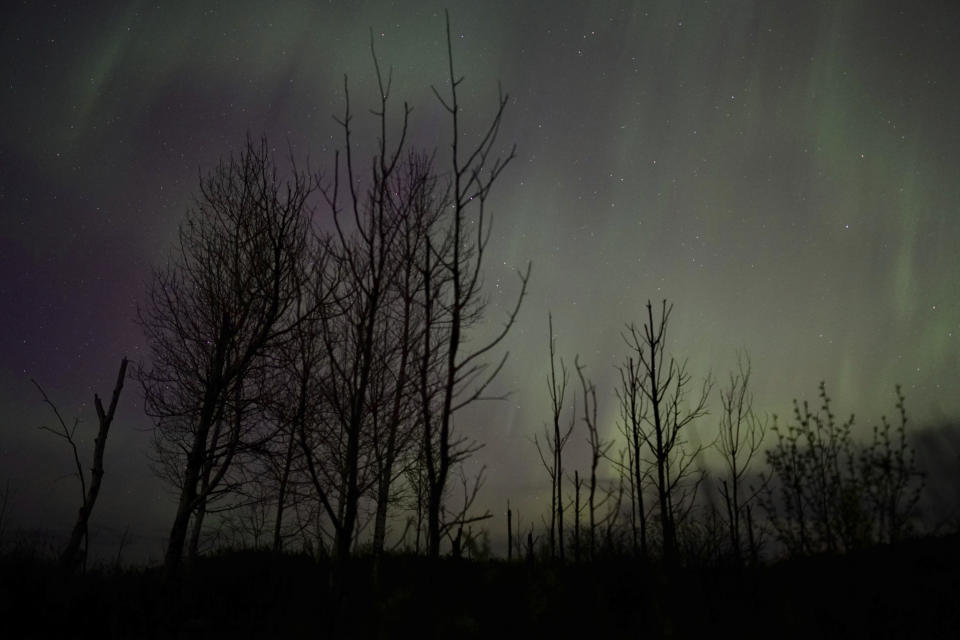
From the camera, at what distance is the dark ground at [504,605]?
3654 mm

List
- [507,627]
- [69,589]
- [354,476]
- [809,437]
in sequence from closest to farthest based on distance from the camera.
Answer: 1. [354,476]
2. [507,627]
3. [69,589]
4. [809,437]

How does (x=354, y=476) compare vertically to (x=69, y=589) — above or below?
above

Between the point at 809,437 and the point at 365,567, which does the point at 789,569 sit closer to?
the point at 809,437

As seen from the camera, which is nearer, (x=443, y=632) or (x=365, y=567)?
(x=443, y=632)

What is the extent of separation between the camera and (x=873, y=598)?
488 centimetres

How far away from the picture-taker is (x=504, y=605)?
4562 millimetres

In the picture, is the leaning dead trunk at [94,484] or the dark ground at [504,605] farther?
the leaning dead trunk at [94,484]

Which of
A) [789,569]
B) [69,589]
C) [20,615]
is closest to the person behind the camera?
[20,615]

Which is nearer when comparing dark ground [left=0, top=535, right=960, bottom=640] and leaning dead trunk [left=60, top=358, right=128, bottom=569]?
dark ground [left=0, top=535, right=960, bottom=640]

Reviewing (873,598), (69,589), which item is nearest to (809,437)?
(873,598)

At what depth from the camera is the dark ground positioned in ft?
12.0

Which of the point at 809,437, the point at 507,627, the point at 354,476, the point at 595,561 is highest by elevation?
the point at 809,437

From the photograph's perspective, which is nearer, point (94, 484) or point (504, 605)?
point (504, 605)

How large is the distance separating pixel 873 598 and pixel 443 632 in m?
4.11
